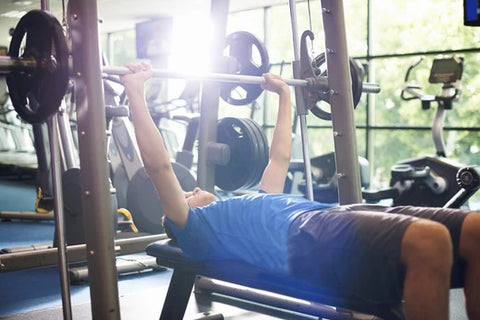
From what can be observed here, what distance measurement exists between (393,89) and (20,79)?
6.92 meters

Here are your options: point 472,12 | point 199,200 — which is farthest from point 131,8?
point 199,200

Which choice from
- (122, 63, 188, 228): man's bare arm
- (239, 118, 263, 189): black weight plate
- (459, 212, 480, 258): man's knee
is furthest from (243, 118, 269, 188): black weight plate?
(459, 212, 480, 258): man's knee

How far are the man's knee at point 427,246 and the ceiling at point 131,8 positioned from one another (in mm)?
7429

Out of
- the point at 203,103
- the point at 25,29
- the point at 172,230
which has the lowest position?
the point at 172,230

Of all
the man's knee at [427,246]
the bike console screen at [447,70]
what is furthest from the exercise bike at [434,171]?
the man's knee at [427,246]

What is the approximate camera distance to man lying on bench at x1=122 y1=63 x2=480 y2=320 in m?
1.46

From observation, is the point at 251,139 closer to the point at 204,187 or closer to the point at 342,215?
the point at 204,187

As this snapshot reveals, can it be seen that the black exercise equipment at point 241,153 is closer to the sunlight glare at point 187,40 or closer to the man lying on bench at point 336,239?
the man lying on bench at point 336,239

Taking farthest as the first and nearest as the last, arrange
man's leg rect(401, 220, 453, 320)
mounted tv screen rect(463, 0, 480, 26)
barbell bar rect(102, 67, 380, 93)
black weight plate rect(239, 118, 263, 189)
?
mounted tv screen rect(463, 0, 480, 26)
black weight plate rect(239, 118, 263, 189)
barbell bar rect(102, 67, 380, 93)
man's leg rect(401, 220, 453, 320)

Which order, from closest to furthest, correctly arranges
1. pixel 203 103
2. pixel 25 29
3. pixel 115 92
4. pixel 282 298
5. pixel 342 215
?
1. pixel 342 215
2. pixel 25 29
3. pixel 282 298
4. pixel 203 103
5. pixel 115 92

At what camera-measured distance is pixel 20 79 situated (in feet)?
6.23

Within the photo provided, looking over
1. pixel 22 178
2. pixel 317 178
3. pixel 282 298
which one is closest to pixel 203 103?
pixel 282 298

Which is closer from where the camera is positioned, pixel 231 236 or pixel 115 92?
pixel 231 236

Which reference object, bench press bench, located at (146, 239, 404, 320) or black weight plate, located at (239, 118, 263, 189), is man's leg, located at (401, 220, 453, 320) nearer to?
bench press bench, located at (146, 239, 404, 320)
